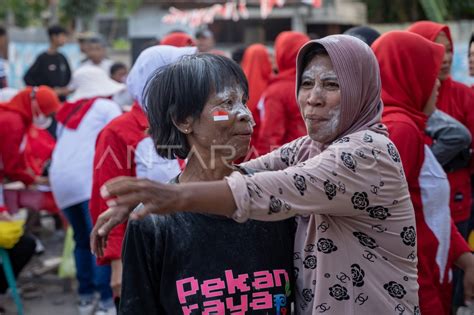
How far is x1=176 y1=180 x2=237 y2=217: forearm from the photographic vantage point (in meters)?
1.68

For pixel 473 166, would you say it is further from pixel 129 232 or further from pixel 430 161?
pixel 129 232

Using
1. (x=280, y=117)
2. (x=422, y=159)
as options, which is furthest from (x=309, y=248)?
(x=280, y=117)

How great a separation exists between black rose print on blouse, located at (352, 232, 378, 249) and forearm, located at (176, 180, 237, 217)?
1.57ft

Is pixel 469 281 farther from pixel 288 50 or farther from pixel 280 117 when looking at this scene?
pixel 288 50

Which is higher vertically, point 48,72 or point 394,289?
point 394,289

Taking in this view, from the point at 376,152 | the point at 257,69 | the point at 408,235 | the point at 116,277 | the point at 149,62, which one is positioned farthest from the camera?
the point at 257,69

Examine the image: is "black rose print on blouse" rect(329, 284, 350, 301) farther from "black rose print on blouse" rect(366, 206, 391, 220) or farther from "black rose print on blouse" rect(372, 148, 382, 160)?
"black rose print on blouse" rect(372, 148, 382, 160)

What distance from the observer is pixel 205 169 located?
7.44ft

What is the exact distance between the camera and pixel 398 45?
3.22m

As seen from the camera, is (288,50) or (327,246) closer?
(327,246)

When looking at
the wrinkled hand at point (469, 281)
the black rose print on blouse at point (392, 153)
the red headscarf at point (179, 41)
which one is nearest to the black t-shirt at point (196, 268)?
the black rose print on blouse at point (392, 153)

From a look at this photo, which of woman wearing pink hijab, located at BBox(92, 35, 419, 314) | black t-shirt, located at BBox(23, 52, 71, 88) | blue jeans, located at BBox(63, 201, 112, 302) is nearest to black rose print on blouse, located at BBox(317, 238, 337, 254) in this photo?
woman wearing pink hijab, located at BBox(92, 35, 419, 314)

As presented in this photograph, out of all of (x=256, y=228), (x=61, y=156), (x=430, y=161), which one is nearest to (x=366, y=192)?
(x=256, y=228)

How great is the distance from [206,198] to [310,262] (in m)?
0.57
